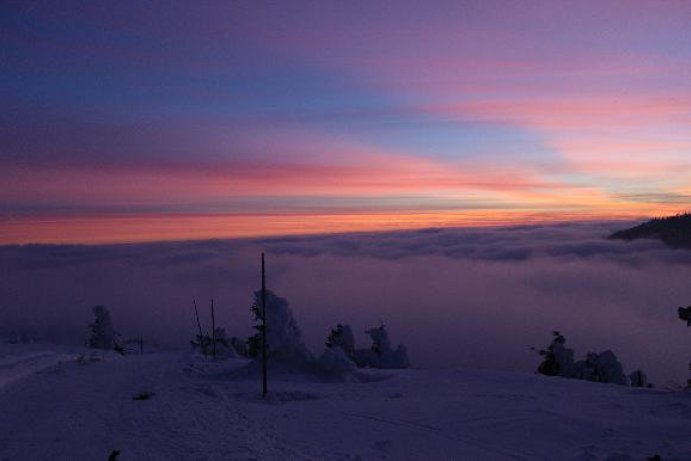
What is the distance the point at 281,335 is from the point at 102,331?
49.6 m

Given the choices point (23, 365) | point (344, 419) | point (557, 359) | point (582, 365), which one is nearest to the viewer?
point (344, 419)

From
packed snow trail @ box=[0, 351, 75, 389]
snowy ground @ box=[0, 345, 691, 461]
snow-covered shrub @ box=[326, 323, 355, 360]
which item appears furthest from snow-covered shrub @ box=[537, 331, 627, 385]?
packed snow trail @ box=[0, 351, 75, 389]

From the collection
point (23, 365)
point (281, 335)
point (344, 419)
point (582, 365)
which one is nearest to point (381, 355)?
point (582, 365)

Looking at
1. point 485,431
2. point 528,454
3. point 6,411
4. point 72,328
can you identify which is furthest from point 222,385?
point 72,328

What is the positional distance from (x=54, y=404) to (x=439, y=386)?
18.6 meters

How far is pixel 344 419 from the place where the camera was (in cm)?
2127

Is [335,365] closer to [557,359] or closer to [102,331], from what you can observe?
[557,359]

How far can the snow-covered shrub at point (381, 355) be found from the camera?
50.5 metres

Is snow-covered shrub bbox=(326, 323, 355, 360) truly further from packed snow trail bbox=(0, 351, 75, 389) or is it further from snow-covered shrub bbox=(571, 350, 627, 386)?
packed snow trail bbox=(0, 351, 75, 389)

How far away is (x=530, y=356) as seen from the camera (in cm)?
13938

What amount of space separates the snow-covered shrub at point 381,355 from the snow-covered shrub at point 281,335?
17.4m

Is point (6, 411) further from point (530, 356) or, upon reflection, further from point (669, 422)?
point (530, 356)

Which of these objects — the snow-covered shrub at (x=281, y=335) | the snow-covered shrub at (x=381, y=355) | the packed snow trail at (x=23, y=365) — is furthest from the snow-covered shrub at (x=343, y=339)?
the packed snow trail at (x=23, y=365)

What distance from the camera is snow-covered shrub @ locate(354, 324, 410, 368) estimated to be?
50.5 meters
